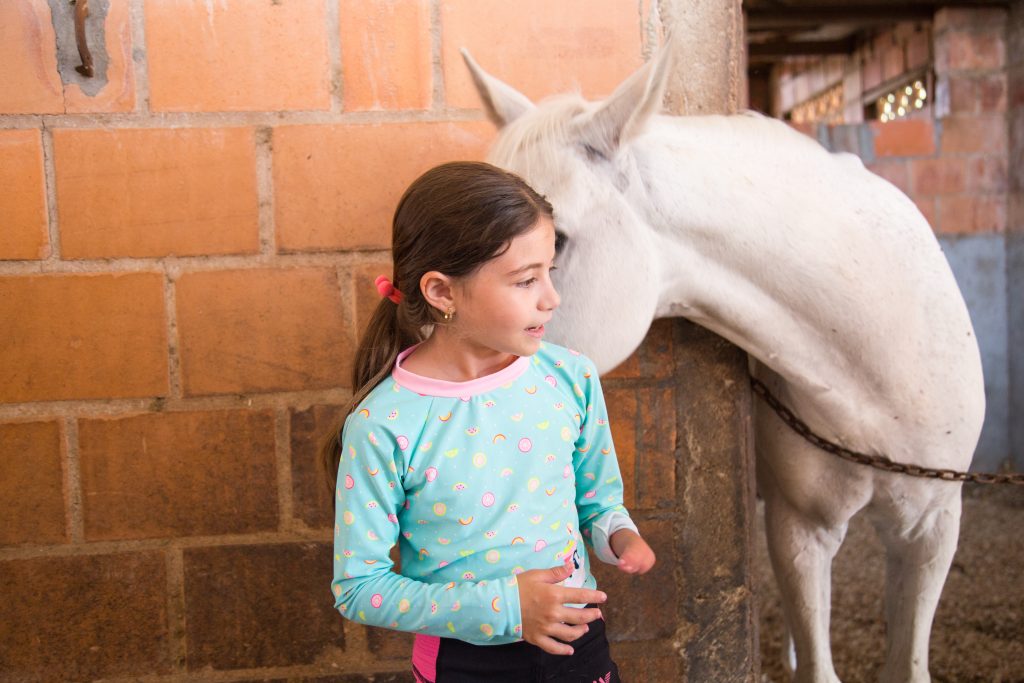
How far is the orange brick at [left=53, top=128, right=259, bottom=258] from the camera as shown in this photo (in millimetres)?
1573

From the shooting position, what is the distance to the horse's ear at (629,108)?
4.06ft

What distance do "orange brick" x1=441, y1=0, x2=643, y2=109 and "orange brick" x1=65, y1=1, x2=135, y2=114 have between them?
582 millimetres

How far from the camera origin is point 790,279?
4.84 feet

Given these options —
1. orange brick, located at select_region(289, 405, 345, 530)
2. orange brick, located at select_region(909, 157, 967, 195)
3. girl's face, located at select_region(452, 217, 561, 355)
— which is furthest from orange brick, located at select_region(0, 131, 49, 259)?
orange brick, located at select_region(909, 157, 967, 195)

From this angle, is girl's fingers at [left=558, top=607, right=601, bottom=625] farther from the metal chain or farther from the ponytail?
the metal chain

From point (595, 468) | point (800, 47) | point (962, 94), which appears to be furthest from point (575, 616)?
point (800, 47)

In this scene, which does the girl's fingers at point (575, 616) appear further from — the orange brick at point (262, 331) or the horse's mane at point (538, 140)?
the orange brick at point (262, 331)

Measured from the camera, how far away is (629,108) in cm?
129

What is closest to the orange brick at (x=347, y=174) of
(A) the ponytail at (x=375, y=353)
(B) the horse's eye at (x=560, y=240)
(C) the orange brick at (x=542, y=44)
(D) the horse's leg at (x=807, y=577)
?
(C) the orange brick at (x=542, y=44)

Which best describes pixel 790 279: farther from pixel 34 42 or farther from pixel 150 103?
pixel 34 42

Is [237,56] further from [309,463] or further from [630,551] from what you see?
[630,551]

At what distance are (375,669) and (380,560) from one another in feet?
2.66

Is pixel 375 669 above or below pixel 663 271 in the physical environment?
below

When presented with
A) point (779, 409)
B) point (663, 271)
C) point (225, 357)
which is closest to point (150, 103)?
point (225, 357)
